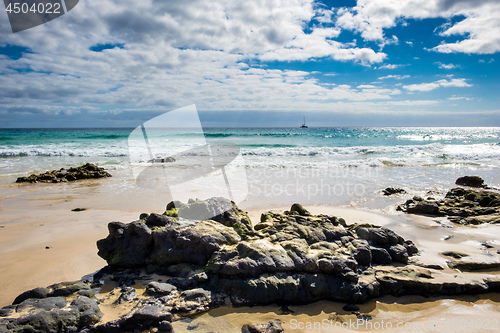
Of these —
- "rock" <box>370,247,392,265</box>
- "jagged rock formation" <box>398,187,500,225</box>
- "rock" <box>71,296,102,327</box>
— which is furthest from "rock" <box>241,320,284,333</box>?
"jagged rock formation" <box>398,187,500,225</box>

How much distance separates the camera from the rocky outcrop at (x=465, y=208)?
626 cm

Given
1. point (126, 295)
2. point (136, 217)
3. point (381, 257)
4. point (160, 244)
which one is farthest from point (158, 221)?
point (381, 257)

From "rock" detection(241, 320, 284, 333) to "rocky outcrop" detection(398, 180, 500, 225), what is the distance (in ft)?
17.9

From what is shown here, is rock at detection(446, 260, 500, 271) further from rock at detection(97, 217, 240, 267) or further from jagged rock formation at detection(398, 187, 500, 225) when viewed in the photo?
rock at detection(97, 217, 240, 267)

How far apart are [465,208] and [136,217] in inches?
305

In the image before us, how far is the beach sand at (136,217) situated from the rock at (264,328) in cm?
9

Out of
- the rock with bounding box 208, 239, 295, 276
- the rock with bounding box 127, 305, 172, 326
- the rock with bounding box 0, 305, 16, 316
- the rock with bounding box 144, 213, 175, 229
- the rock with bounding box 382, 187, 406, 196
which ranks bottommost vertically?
the rock with bounding box 382, 187, 406, 196

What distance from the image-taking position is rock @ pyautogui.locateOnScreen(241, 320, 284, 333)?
2686 mm

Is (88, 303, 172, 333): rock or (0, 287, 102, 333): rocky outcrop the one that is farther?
(88, 303, 172, 333): rock

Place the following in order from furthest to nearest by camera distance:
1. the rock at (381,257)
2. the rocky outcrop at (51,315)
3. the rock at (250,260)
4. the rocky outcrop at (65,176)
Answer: the rocky outcrop at (65,176), the rock at (381,257), the rock at (250,260), the rocky outcrop at (51,315)

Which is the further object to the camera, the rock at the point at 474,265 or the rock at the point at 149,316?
the rock at the point at 474,265

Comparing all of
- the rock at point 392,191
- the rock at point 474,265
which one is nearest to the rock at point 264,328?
the rock at point 474,265

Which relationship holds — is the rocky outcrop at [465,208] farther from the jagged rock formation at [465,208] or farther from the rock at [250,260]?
the rock at [250,260]

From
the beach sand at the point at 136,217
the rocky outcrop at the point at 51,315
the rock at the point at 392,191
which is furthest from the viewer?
the rock at the point at 392,191
